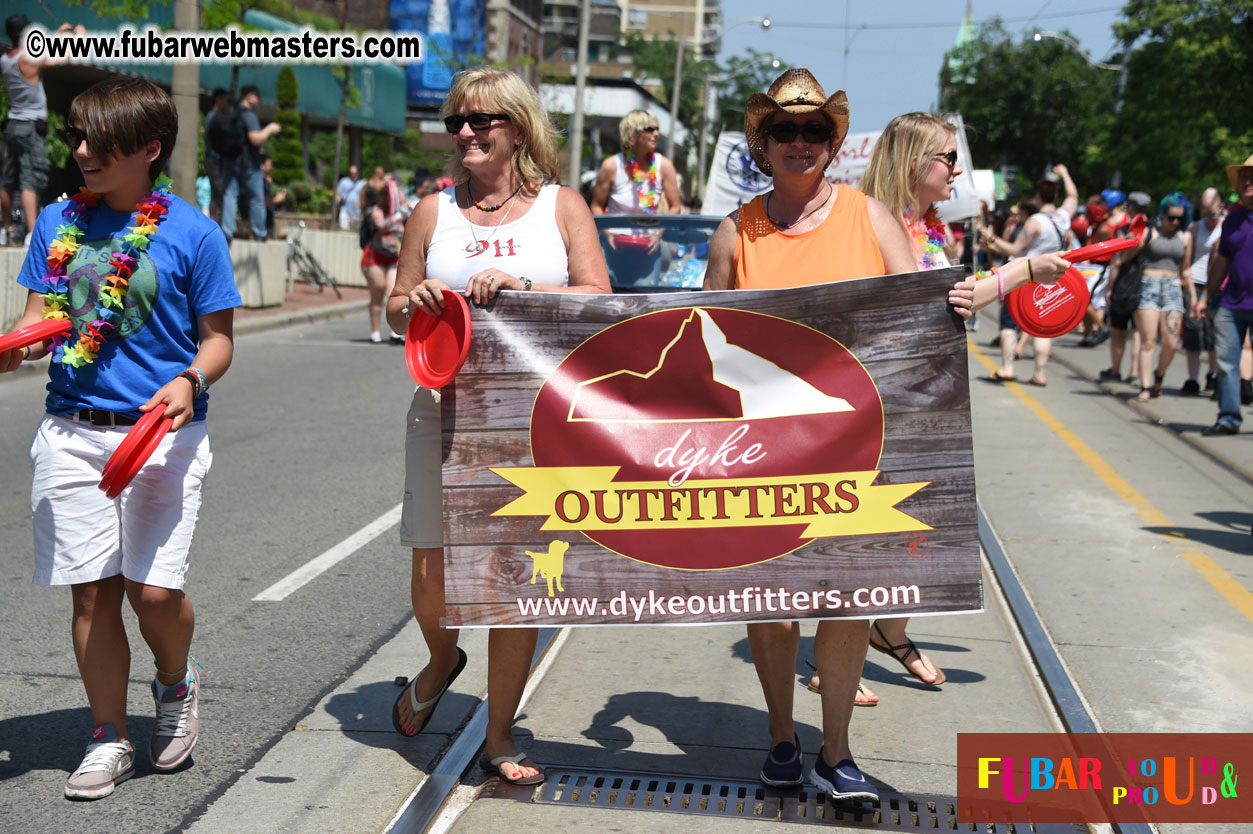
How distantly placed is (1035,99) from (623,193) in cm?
5103

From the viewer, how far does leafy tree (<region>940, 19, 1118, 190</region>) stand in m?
57.9

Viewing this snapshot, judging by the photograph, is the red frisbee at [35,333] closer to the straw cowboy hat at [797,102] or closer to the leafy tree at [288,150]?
the straw cowboy hat at [797,102]

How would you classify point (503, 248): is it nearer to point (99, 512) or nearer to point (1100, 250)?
point (99, 512)

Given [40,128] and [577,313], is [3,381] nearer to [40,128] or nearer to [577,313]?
[40,128]

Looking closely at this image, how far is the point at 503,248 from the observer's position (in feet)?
12.5

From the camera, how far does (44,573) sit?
142 inches

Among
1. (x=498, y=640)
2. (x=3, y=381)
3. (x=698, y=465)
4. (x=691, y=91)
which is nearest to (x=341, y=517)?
(x=498, y=640)

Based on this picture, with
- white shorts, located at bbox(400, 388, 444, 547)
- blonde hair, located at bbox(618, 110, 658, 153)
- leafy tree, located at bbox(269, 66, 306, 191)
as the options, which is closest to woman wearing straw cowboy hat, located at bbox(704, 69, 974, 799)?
white shorts, located at bbox(400, 388, 444, 547)

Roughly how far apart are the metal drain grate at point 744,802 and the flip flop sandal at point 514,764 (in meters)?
0.03

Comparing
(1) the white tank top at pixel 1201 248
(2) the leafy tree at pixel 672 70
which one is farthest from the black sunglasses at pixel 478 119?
(2) the leafy tree at pixel 672 70

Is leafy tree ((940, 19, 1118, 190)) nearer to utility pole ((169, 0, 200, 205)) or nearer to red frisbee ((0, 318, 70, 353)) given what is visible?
utility pole ((169, 0, 200, 205))

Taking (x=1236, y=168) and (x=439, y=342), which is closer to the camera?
(x=439, y=342)

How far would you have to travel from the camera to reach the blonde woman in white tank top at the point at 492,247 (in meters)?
3.82

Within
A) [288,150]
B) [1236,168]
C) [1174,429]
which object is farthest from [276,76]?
[1236,168]
